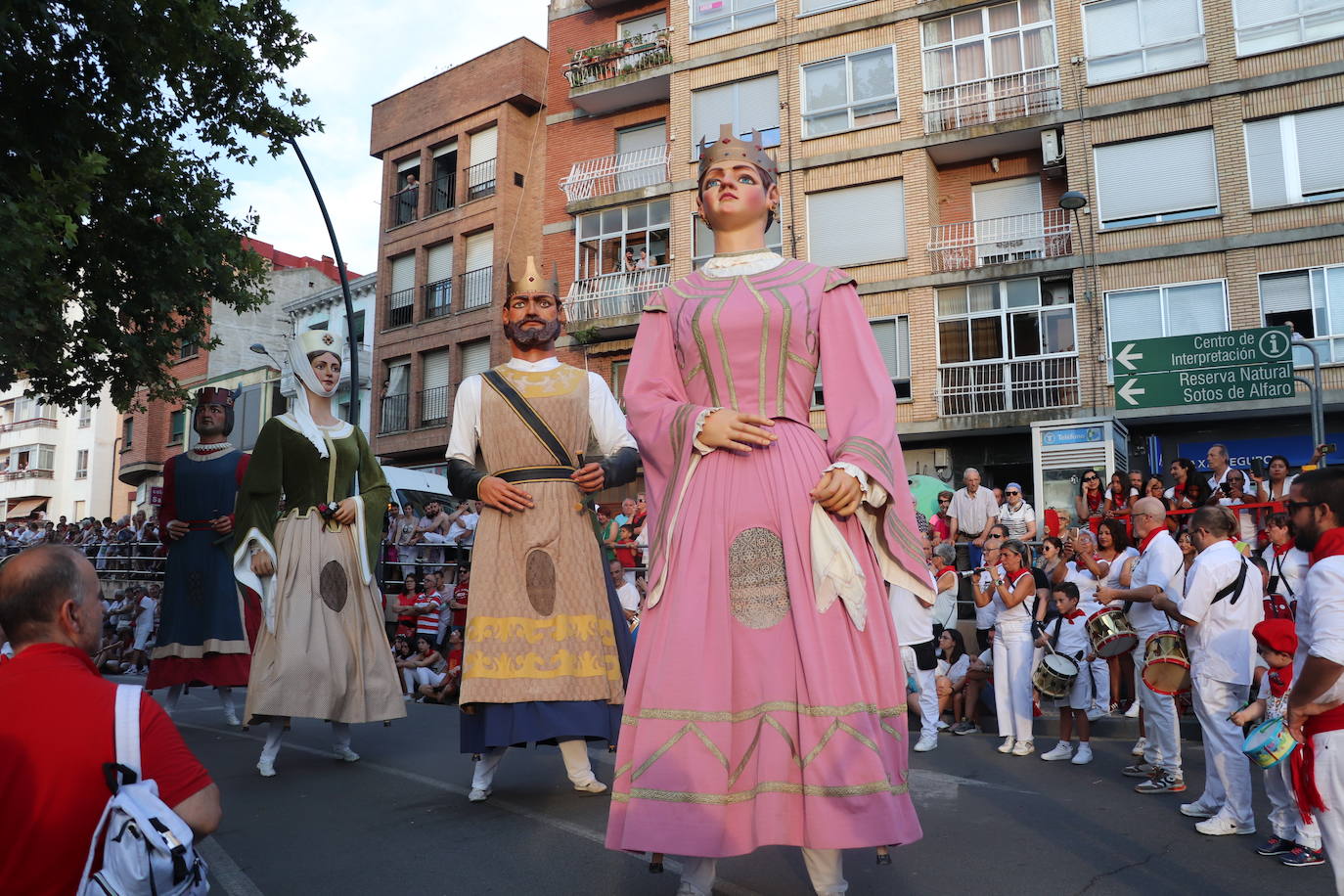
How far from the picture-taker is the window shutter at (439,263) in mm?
32938

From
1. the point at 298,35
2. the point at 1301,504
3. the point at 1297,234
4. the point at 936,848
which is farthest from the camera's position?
the point at 1297,234

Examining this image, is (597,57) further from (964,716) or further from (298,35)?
(964,716)

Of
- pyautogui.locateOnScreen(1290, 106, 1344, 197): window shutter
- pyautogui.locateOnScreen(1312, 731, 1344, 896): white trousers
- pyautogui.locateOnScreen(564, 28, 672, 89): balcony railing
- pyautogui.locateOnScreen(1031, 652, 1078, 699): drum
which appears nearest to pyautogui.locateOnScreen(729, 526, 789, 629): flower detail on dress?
pyautogui.locateOnScreen(1312, 731, 1344, 896): white trousers

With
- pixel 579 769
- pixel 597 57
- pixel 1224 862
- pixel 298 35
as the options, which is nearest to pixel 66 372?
pixel 298 35

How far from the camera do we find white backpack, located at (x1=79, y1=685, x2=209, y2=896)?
232cm

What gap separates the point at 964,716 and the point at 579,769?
6.05m

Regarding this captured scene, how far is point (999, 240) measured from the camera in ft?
78.6

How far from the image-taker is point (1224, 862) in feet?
16.6

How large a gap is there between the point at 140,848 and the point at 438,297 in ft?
104


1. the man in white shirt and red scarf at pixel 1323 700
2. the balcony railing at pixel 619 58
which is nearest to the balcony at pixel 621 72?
the balcony railing at pixel 619 58

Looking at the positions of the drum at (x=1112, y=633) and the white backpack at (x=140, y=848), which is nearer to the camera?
the white backpack at (x=140, y=848)

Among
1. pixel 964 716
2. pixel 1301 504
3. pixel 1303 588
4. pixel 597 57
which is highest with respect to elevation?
pixel 597 57

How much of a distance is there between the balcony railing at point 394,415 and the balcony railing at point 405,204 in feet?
18.4

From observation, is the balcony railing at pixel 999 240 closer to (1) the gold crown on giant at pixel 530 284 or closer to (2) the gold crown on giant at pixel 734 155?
(1) the gold crown on giant at pixel 530 284
